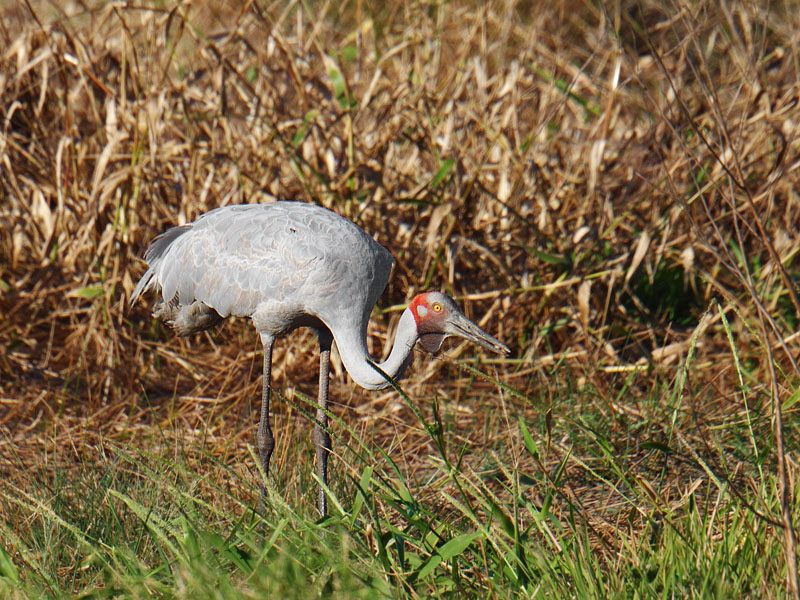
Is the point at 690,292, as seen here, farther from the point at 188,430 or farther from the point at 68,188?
the point at 68,188

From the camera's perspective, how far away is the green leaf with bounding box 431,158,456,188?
4.21 metres

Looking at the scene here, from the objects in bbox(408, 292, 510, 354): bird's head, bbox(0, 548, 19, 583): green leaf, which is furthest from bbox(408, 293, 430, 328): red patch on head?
bbox(0, 548, 19, 583): green leaf

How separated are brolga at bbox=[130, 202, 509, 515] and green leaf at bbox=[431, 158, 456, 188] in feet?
2.55

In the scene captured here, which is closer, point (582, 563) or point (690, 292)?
point (582, 563)

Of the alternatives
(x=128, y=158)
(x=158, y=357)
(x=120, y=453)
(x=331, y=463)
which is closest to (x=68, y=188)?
(x=128, y=158)

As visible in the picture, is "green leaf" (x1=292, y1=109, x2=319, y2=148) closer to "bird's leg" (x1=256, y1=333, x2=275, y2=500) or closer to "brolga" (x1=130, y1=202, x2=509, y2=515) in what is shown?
"brolga" (x1=130, y1=202, x2=509, y2=515)

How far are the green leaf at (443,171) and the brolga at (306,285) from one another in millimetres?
776

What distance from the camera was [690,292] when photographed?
15.9 ft

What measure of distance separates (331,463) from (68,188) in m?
2.03

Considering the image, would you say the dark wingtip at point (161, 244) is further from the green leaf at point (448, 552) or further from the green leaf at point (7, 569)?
the green leaf at point (448, 552)

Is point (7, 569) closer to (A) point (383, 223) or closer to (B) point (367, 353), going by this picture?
(B) point (367, 353)

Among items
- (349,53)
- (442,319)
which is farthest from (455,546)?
(349,53)

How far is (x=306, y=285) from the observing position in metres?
3.39

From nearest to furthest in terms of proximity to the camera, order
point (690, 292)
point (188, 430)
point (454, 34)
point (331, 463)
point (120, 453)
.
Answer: point (120, 453)
point (331, 463)
point (188, 430)
point (690, 292)
point (454, 34)
